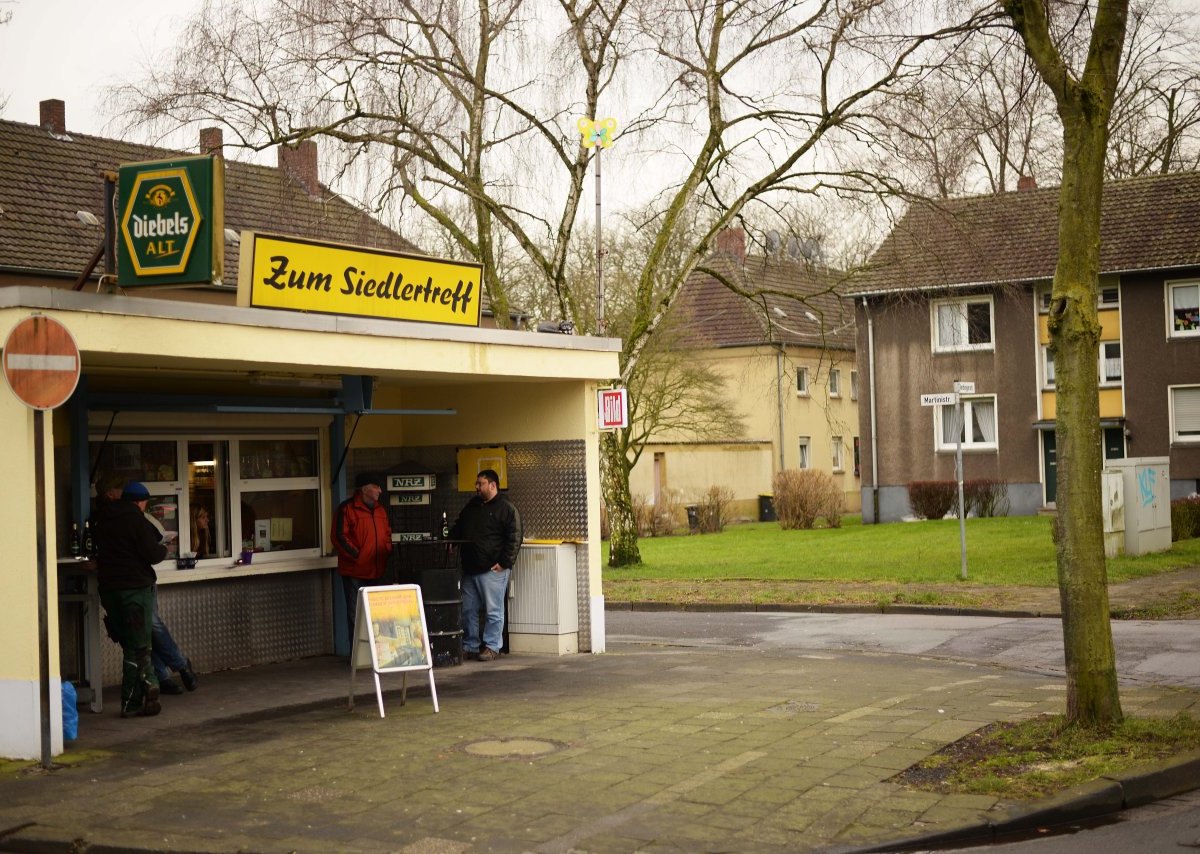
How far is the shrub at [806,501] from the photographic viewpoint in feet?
133

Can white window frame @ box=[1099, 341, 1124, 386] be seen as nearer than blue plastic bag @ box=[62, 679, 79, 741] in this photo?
No

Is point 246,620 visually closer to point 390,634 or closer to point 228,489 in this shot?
point 228,489

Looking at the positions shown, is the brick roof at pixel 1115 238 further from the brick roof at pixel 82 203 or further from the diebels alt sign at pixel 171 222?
the diebels alt sign at pixel 171 222

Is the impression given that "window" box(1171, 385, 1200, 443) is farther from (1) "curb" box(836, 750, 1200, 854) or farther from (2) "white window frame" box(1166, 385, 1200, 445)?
(1) "curb" box(836, 750, 1200, 854)

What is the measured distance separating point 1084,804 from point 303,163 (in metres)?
21.8

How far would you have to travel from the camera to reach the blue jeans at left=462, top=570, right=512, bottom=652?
14.4 m

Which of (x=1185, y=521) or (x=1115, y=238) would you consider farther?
(x=1115, y=238)

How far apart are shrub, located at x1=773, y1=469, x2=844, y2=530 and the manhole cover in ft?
103

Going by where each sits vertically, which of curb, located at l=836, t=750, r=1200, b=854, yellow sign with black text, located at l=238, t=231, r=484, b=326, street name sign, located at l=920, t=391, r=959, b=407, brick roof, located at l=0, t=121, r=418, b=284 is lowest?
curb, located at l=836, t=750, r=1200, b=854

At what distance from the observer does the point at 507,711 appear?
11086 mm

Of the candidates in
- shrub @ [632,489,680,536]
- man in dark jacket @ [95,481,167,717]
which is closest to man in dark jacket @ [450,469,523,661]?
man in dark jacket @ [95,481,167,717]

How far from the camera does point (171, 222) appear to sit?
9.63 m

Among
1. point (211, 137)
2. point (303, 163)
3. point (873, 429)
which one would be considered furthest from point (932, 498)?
point (211, 137)

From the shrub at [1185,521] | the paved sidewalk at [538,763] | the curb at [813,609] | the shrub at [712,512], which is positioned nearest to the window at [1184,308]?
the shrub at [1185,521]
